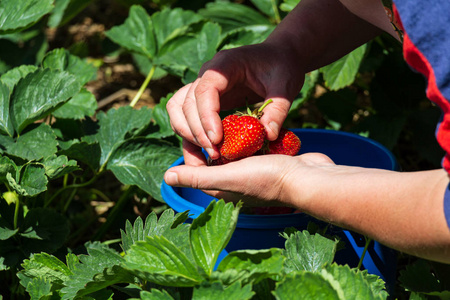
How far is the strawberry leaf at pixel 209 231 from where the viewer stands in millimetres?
891

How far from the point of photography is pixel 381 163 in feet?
4.56

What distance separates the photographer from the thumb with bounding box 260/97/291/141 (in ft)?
3.88

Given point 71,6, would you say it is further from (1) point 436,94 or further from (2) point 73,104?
(1) point 436,94

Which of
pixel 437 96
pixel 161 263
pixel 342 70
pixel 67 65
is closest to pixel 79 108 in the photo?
pixel 67 65

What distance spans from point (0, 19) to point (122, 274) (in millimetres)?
977

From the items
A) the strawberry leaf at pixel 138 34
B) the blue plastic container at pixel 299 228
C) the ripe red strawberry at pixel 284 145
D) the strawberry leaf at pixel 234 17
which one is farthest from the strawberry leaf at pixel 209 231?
the strawberry leaf at pixel 234 17

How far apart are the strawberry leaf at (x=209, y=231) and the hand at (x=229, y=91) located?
25cm

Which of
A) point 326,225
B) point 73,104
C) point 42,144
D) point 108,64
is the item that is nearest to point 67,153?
point 42,144

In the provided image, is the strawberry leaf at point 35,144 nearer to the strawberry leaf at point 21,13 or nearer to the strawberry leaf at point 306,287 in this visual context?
the strawberry leaf at point 21,13

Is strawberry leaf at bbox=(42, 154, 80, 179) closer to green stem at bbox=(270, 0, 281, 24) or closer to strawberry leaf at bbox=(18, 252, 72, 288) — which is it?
strawberry leaf at bbox=(18, 252, 72, 288)

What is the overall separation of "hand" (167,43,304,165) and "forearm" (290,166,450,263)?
24 centimetres

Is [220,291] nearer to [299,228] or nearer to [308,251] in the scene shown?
[308,251]

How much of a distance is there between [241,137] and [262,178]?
12cm

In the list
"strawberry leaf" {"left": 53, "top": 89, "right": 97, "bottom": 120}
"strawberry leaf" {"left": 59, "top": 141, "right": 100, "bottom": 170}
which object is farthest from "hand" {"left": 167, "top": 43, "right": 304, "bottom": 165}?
"strawberry leaf" {"left": 53, "top": 89, "right": 97, "bottom": 120}
